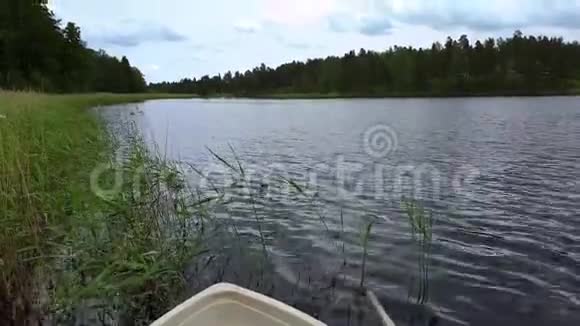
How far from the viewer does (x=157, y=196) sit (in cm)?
573

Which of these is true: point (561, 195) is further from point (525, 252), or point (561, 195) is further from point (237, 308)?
point (237, 308)

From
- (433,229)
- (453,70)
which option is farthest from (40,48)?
(453,70)

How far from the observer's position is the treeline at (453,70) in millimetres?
75062

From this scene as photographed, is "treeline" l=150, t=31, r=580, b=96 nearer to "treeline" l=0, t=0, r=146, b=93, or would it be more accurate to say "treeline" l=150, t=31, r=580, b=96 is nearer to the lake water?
"treeline" l=0, t=0, r=146, b=93

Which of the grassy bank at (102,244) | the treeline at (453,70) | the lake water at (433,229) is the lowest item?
the lake water at (433,229)

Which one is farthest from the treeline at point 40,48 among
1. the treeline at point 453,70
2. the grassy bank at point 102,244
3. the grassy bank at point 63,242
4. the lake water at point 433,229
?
the treeline at point 453,70

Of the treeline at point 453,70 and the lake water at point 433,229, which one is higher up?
the treeline at point 453,70

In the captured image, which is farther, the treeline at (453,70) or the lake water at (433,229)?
the treeline at (453,70)

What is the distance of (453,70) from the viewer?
80.8m

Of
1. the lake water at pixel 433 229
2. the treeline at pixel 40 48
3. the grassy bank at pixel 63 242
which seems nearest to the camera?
the grassy bank at pixel 63 242

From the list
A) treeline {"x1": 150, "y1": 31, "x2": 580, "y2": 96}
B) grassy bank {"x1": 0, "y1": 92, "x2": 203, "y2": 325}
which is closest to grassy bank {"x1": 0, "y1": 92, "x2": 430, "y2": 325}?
grassy bank {"x1": 0, "y1": 92, "x2": 203, "y2": 325}

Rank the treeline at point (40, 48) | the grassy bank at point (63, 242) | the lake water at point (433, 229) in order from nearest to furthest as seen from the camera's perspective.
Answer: the grassy bank at point (63, 242), the lake water at point (433, 229), the treeline at point (40, 48)

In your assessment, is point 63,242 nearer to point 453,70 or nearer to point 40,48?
point 40,48

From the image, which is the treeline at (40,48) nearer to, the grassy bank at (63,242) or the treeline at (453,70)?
the grassy bank at (63,242)
